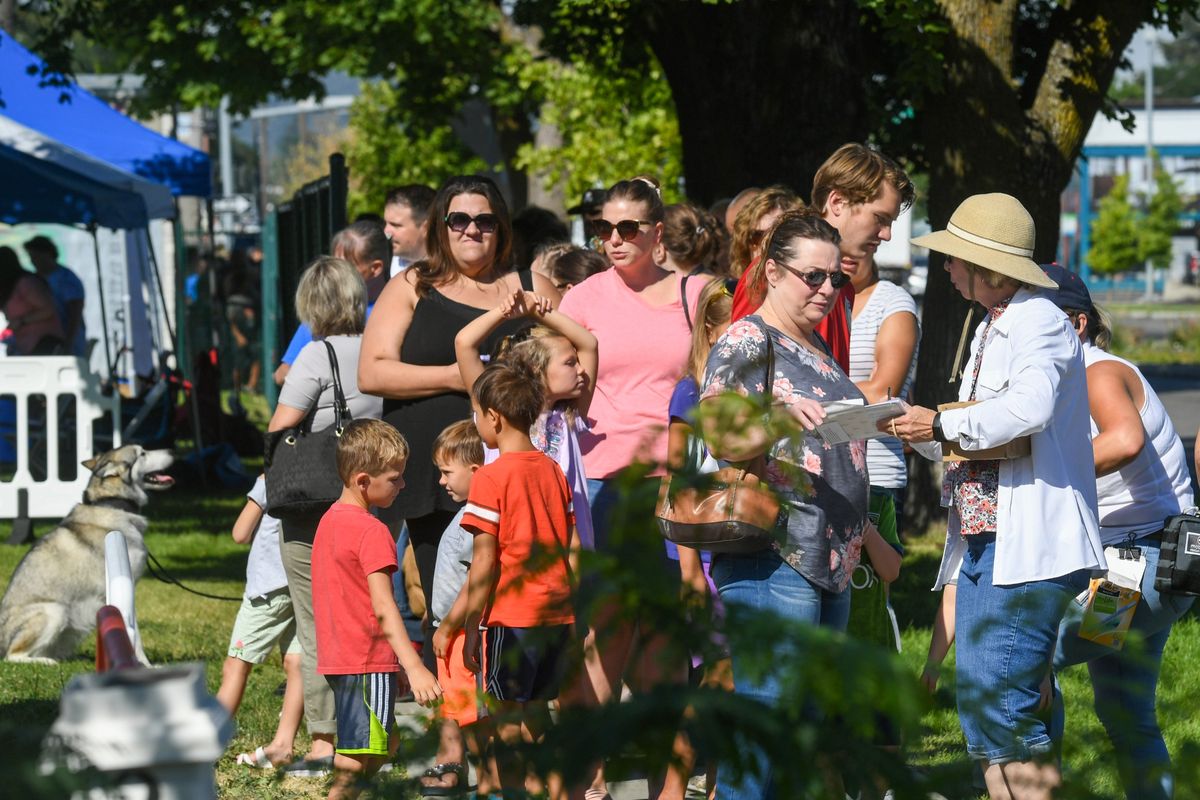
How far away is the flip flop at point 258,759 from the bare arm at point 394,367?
1.37m

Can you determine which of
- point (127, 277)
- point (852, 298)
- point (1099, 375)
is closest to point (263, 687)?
point (852, 298)

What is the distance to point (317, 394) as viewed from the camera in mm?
5496

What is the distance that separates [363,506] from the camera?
4.76 metres

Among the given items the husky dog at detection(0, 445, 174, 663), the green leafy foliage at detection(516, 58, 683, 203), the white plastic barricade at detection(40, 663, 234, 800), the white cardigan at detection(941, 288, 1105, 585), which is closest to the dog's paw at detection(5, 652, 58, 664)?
the husky dog at detection(0, 445, 174, 663)

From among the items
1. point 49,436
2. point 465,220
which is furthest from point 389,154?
point 465,220

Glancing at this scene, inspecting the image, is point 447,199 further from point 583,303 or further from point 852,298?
point 852,298

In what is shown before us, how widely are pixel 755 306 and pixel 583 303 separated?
1.29 metres

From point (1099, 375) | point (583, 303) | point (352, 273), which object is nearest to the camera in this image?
point (1099, 375)

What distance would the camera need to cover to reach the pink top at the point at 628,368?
5.16 metres

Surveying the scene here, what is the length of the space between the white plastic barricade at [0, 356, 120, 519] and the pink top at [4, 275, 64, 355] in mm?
1320

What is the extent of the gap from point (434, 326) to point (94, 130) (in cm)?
1002

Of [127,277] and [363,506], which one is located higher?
[127,277]

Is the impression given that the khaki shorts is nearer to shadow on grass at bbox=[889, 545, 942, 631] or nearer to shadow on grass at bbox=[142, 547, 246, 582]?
shadow on grass at bbox=[889, 545, 942, 631]

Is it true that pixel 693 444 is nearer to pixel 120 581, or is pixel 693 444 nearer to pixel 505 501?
pixel 120 581
